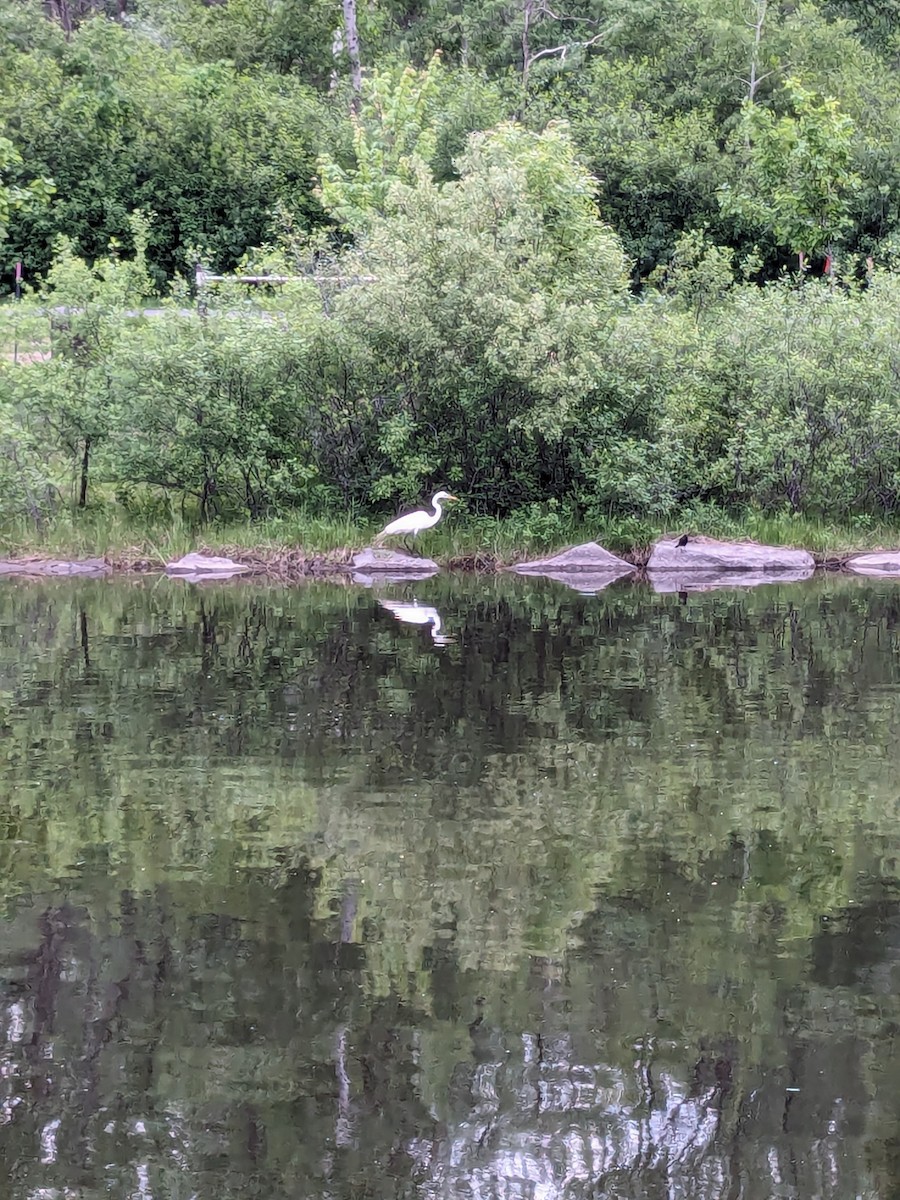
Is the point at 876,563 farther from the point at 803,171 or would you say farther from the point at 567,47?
the point at 567,47

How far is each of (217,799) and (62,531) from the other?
1236cm

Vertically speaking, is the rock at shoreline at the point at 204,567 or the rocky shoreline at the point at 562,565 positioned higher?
the rock at shoreline at the point at 204,567

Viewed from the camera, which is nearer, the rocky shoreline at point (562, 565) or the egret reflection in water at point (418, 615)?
the egret reflection in water at point (418, 615)

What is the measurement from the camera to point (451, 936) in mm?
6023

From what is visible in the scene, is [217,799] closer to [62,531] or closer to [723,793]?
[723,793]

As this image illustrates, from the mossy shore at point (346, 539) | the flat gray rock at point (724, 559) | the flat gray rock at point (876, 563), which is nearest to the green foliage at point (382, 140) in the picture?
the mossy shore at point (346, 539)

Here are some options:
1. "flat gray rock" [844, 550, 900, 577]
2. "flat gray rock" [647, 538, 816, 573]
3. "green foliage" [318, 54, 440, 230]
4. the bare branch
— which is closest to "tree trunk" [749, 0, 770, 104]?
the bare branch

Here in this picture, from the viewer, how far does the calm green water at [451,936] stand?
4461 mm

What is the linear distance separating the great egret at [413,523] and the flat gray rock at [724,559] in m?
2.92

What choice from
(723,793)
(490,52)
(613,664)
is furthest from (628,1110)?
(490,52)

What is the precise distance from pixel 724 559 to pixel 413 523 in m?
4.14

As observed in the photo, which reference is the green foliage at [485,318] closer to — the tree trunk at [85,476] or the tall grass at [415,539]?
the tall grass at [415,539]

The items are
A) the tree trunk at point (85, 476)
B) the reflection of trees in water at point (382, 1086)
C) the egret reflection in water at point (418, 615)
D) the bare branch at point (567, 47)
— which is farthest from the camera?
the bare branch at point (567, 47)

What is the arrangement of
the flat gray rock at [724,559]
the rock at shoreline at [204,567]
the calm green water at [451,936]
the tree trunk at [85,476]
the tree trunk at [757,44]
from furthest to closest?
the tree trunk at [757,44] < the tree trunk at [85,476] < the flat gray rock at [724,559] < the rock at shoreline at [204,567] < the calm green water at [451,936]
